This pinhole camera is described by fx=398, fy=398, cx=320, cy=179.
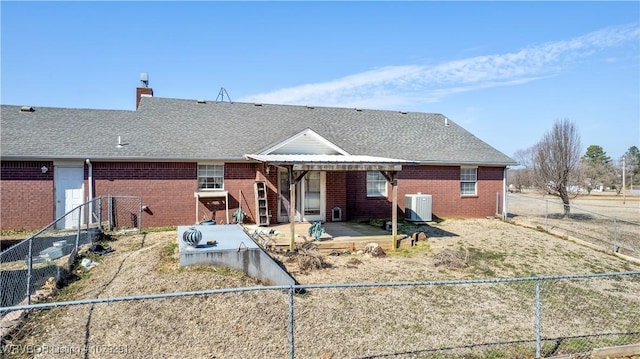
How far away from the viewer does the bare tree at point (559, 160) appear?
2047 cm

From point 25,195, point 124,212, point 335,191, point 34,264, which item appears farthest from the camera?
point 335,191

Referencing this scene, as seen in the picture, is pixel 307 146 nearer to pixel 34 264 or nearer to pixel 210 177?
pixel 210 177

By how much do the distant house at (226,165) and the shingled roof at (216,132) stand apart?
0.06 m

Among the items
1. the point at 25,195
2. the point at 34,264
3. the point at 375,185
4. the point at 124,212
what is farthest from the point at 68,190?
the point at 375,185

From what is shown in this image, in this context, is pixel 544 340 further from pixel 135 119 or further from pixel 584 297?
pixel 135 119

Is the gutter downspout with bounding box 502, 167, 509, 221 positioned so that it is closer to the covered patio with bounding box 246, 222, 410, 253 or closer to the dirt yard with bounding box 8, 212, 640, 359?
the covered patio with bounding box 246, 222, 410, 253

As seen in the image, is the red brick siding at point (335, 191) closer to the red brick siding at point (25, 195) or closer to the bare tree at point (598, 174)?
the red brick siding at point (25, 195)

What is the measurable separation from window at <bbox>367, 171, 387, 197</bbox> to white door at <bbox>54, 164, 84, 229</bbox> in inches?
445

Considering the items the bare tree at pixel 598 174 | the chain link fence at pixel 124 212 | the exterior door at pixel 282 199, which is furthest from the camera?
the bare tree at pixel 598 174

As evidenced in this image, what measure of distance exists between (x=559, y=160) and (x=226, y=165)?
16.7 meters

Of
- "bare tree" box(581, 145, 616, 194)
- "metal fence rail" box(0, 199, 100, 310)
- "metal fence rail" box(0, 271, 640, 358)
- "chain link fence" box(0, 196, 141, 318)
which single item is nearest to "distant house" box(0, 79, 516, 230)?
"chain link fence" box(0, 196, 141, 318)

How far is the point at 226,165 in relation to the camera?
51.5 feet

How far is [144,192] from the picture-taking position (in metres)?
14.8

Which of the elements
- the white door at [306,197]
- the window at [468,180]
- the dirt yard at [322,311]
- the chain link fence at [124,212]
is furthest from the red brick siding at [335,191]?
the chain link fence at [124,212]
